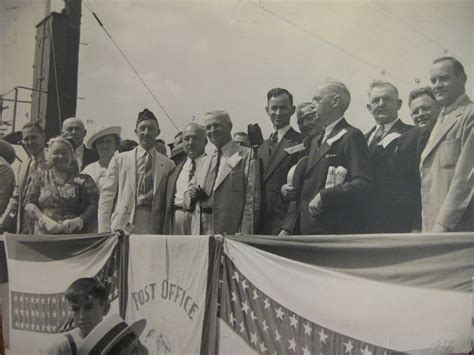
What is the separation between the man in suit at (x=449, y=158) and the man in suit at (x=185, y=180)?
5.52ft

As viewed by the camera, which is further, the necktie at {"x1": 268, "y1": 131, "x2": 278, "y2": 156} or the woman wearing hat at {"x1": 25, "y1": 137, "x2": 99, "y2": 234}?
the woman wearing hat at {"x1": 25, "y1": 137, "x2": 99, "y2": 234}

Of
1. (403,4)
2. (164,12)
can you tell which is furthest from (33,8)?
(403,4)

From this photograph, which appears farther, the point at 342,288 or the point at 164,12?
the point at 164,12

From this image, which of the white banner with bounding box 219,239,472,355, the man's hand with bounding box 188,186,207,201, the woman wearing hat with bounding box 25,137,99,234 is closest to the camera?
the white banner with bounding box 219,239,472,355

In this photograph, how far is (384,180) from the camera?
14.2 ft

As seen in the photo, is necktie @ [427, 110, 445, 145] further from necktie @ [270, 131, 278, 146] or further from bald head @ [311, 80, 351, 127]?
necktie @ [270, 131, 278, 146]

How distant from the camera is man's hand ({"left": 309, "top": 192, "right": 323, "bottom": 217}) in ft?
14.4

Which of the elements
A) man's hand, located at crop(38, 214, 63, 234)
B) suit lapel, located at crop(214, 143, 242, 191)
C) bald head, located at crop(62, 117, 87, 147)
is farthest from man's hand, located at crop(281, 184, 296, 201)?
man's hand, located at crop(38, 214, 63, 234)

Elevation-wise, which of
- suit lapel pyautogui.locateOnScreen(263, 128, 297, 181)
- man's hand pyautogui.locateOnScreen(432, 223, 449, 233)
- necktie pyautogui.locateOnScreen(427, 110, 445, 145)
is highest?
necktie pyautogui.locateOnScreen(427, 110, 445, 145)

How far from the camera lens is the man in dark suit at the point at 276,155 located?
14.7 feet

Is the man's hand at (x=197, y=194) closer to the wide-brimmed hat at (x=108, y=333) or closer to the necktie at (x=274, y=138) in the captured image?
the necktie at (x=274, y=138)

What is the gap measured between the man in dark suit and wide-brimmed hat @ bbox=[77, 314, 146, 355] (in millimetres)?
1219

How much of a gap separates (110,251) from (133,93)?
1.27 meters

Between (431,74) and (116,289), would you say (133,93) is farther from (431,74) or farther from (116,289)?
(431,74)
